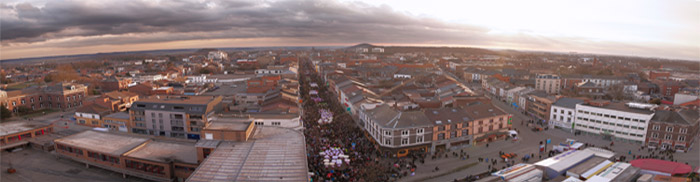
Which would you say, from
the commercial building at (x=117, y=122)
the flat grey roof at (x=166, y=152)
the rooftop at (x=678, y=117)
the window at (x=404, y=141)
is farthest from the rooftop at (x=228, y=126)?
the rooftop at (x=678, y=117)

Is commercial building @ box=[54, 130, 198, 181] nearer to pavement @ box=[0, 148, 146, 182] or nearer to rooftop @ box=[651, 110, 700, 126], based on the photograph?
pavement @ box=[0, 148, 146, 182]

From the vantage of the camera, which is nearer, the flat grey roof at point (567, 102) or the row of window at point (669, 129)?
the row of window at point (669, 129)

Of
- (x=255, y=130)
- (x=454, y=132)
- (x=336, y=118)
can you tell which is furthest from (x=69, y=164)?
(x=454, y=132)

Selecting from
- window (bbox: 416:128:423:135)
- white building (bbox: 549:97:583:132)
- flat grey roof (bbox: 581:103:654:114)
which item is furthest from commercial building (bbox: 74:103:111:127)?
flat grey roof (bbox: 581:103:654:114)

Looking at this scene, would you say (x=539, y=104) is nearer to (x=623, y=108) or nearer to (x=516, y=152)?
(x=623, y=108)

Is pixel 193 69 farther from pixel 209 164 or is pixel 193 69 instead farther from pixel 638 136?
pixel 638 136

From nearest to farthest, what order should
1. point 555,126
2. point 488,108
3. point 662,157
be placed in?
point 662,157, point 488,108, point 555,126

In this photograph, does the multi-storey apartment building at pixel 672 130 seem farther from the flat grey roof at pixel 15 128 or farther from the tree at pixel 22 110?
the tree at pixel 22 110
